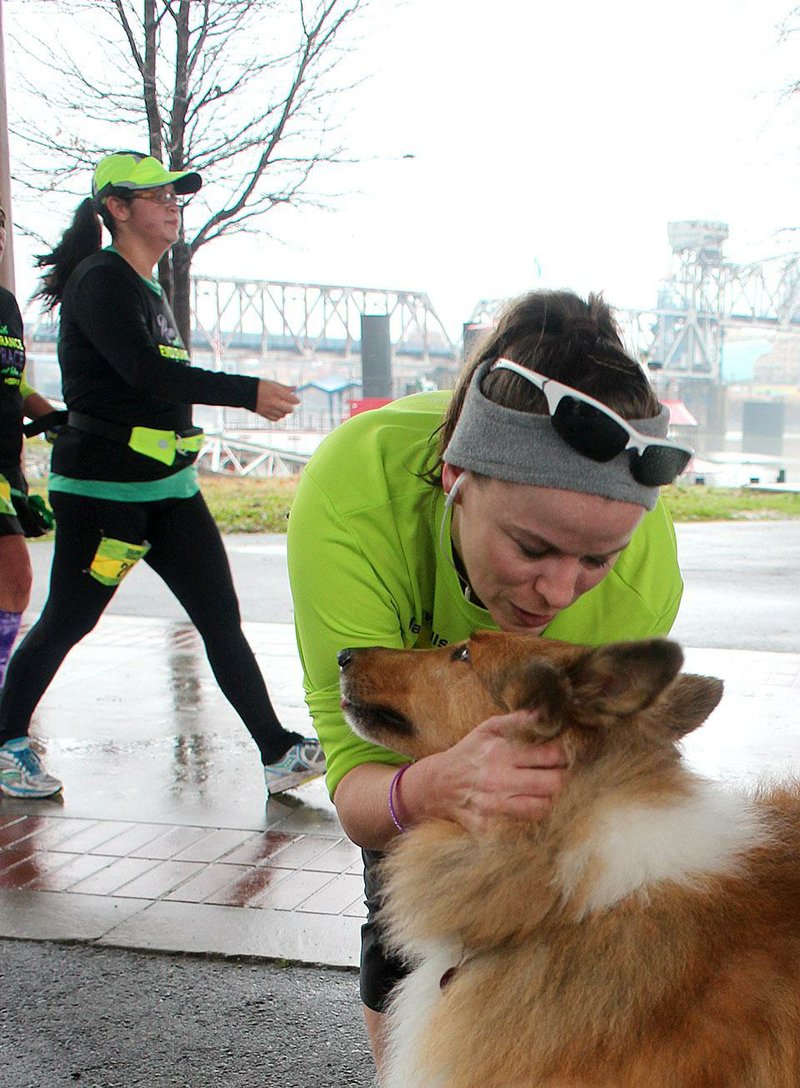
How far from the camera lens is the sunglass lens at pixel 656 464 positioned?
215 centimetres

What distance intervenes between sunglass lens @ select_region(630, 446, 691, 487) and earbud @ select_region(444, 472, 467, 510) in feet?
1.16

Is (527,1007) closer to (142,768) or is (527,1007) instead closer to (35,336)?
(142,768)

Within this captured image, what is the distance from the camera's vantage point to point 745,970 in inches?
71.2

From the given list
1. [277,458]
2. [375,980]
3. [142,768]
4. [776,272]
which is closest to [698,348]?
[776,272]

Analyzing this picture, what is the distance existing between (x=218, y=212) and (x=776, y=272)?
29.3 feet

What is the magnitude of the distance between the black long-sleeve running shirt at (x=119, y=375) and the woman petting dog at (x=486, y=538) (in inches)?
77.6

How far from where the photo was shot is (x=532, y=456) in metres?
2.14

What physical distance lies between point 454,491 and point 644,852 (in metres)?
0.84

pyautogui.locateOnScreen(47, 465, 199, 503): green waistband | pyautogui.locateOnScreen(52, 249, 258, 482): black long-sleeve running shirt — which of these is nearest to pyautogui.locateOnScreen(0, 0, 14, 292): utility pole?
pyautogui.locateOnScreen(52, 249, 258, 482): black long-sleeve running shirt

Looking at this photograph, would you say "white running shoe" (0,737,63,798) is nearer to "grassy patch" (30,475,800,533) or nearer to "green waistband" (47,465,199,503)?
"green waistband" (47,465,199,503)

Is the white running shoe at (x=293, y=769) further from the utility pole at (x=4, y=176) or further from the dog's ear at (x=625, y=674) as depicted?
the utility pole at (x=4, y=176)

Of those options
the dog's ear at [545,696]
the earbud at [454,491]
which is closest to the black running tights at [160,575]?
the earbud at [454,491]

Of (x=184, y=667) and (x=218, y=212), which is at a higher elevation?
(x=218, y=212)

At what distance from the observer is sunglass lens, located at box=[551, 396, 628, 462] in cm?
210
